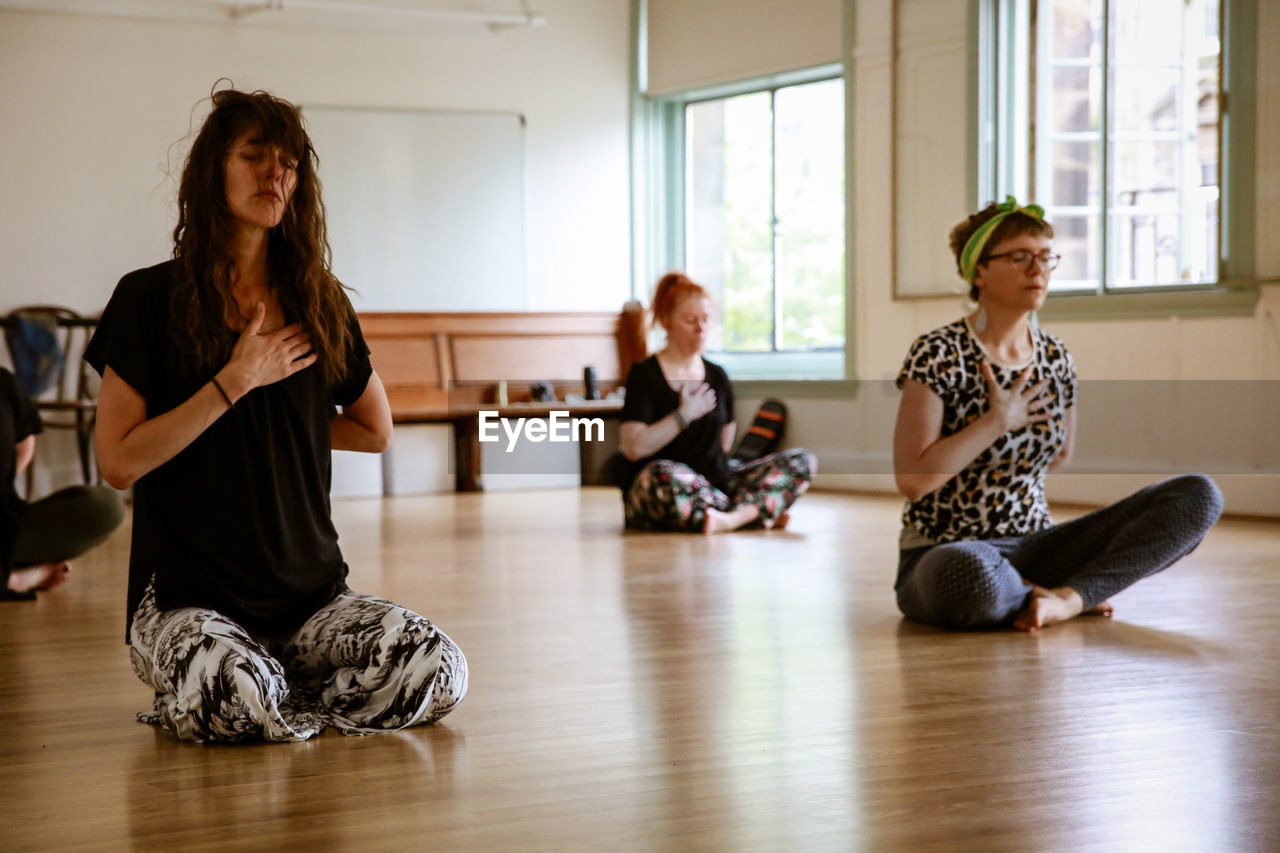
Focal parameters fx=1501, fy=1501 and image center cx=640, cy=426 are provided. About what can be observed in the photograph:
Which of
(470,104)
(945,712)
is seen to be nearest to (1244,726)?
(945,712)

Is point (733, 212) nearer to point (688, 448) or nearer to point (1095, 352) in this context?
point (1095, 352)

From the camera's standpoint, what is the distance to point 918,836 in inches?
73.7

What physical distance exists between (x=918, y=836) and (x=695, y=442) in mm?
4128

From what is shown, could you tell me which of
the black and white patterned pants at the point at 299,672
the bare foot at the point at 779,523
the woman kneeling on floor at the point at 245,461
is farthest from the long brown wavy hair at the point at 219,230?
the bare foot at the point at 779,523

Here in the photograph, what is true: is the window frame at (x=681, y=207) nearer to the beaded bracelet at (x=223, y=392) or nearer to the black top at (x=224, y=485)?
the black top at (x=224, y=485)

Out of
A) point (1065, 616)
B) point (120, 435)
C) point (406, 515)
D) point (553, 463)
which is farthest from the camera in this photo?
point (553, 463)

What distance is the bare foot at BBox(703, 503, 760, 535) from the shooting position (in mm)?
5789

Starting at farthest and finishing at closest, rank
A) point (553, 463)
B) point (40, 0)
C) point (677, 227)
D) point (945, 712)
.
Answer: point (677, 227) < point (553, 463) < point (40, 0) < point (945, 712)

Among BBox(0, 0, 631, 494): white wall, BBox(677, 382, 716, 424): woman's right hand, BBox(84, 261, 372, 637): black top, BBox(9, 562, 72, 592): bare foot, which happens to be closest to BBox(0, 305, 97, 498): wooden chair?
BBox(0, 0, 631, 494): white wall

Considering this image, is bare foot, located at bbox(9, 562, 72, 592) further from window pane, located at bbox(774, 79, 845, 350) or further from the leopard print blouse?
window pane, located at bbox(774, 79, 845, 350)

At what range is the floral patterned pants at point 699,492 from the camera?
5805mm

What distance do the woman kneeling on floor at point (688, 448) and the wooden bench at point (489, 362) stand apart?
2526mm

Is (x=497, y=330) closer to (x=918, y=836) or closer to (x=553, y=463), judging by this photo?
(x=553, y=463)

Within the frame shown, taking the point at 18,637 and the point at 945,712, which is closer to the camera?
the point at 945,712
